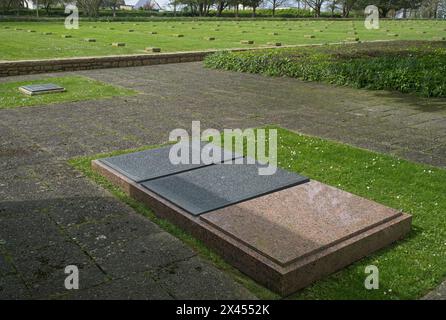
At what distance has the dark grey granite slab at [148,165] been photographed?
4621mm

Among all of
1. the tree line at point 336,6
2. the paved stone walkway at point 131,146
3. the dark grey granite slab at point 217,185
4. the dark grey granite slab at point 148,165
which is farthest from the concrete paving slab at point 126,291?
the tree line at point 336,6

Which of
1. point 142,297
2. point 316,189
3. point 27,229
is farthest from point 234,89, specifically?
point 142,297

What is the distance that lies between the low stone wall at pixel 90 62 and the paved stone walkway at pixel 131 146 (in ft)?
2.00

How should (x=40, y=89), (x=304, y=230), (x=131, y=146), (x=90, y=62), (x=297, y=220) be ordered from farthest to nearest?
(x=90, y=62)
(x=40, y=89)
(x=131, y=146)
(x=297, y=220)
(x=304, y=230)

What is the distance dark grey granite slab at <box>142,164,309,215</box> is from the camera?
3932 millimetres

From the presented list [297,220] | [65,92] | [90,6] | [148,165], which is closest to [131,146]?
[148,165]

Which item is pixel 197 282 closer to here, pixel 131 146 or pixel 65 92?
pixel 131 146

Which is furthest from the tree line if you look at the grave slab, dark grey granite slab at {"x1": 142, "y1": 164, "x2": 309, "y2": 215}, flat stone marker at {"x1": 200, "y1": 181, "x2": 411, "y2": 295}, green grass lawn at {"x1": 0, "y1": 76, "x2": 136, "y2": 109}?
flat stone marker at {"x1": 200, "y1": 181, "x2": 411, "y2": 295}

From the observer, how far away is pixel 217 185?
428cm

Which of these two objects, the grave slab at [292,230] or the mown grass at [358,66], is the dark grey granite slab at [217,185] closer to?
the grave slab at [292,230]

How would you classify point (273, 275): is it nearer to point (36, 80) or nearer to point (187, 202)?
point (187, 202)

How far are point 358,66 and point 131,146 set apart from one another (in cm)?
700

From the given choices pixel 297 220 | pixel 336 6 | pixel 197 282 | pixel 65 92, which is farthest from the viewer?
pixel 336 6
